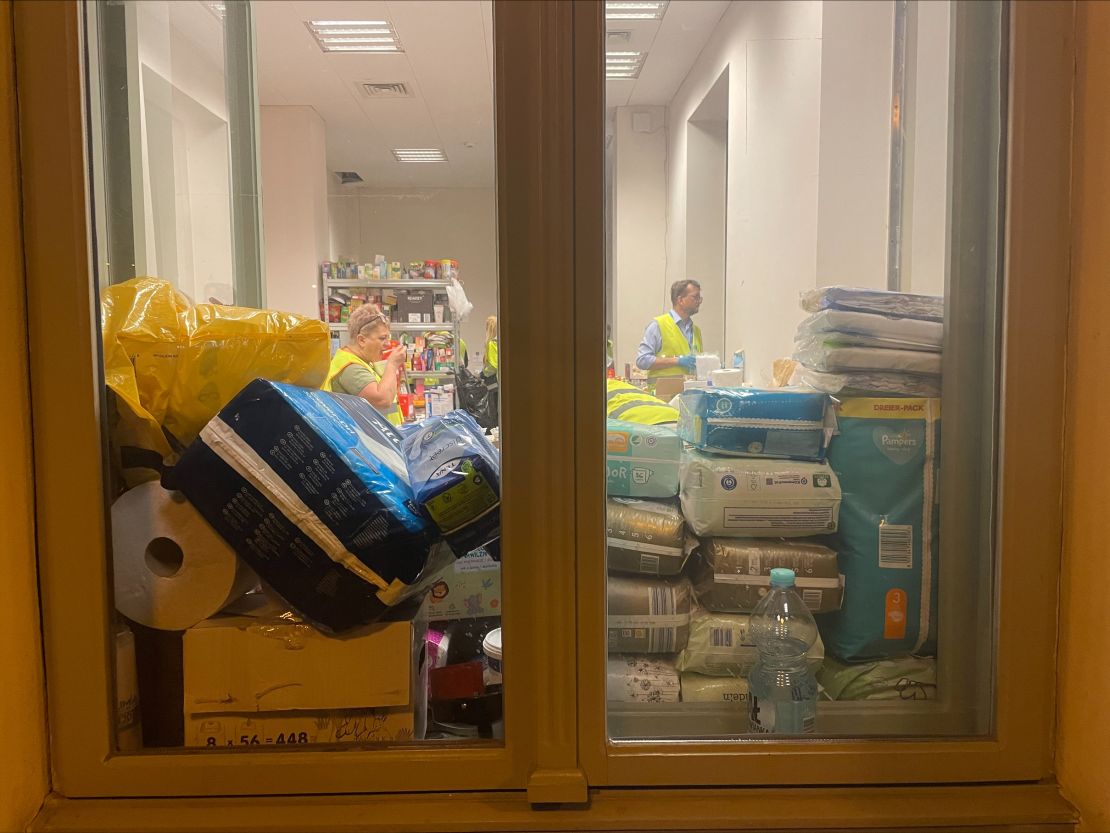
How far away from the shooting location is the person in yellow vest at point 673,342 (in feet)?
4.86

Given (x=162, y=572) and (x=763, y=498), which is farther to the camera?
(x=763, y=498)

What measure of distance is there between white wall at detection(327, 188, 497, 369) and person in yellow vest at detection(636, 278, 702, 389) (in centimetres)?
Result: 34

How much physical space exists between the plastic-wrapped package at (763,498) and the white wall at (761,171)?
9.8 inches

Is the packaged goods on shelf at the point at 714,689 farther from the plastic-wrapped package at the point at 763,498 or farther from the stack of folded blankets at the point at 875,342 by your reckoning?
the stack of folded blankets at the point at 875,342

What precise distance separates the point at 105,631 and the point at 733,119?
1601 millimetres

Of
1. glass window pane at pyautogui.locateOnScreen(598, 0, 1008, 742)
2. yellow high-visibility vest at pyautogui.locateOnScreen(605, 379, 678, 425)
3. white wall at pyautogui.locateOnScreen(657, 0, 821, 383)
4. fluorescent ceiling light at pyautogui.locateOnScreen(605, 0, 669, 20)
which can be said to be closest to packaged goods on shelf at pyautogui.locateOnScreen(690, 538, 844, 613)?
glass window pane at pyautogui.locateOnScreen(598, 0, 1008, 742)

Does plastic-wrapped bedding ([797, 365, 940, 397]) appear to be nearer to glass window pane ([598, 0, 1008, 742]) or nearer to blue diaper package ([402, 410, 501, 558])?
glass window pane ([598, 0, 1008, 742])

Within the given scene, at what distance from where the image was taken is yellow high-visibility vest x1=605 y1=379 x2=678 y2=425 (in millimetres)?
1449

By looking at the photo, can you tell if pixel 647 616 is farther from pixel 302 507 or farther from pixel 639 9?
pixel 639 9

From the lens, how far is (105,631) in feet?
3.59

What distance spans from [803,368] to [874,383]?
0.15 metres

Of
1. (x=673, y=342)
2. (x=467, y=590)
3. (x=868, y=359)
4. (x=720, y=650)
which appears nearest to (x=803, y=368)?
(x=868, y=359)

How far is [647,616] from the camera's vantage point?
141 centimetres

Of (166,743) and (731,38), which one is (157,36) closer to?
(731,38)
